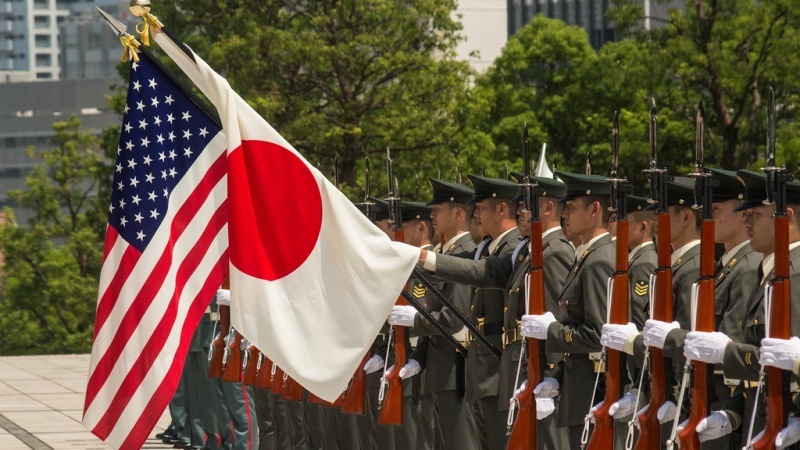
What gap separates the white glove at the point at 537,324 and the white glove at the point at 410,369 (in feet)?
4.93

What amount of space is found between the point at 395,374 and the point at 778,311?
137 inches

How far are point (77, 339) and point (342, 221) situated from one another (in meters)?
25.6

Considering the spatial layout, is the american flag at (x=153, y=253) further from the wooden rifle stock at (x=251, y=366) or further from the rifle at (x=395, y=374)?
the wooden rifle stock at (x=251, y=366)

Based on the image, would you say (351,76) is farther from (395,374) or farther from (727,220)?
(727,220)

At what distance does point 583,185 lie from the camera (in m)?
6.92

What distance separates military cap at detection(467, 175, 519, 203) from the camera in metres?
7.77

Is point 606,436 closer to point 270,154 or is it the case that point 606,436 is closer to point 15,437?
point 270,154

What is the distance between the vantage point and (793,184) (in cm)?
550

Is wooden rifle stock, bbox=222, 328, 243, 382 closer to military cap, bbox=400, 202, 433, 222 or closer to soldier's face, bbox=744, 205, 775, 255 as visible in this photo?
military cap, bbox=400, 202, 433, 222

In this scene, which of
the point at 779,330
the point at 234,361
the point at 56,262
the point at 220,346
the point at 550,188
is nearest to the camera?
the point at 779,330

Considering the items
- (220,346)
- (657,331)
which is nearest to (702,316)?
(657,331)

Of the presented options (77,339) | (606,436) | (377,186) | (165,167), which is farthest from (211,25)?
(606,436)

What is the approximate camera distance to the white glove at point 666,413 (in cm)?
591

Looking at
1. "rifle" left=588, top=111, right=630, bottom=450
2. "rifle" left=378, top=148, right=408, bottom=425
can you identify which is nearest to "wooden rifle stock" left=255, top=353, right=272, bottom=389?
"rifle" left=378, top=148, right=408, bottom=425
